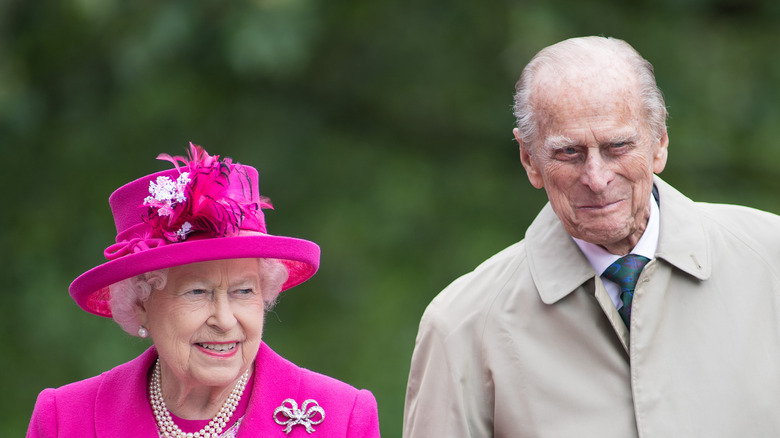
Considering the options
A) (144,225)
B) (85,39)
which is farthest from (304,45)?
(144,225)

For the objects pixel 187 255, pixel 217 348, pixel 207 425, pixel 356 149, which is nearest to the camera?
pixel 187 255

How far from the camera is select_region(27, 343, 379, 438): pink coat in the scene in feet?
13.0

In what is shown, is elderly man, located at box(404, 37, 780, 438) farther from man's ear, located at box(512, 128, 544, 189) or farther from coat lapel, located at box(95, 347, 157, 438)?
coat lapel, located at box(95, 347, 157, 438)

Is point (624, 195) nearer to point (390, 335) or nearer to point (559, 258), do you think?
point (559, 258)

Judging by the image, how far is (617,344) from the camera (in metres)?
3.86

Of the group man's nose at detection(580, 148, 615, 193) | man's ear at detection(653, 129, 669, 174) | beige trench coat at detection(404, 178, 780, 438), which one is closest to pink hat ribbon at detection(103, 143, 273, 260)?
beige trench coat at detection(404, 178, 780, 438)

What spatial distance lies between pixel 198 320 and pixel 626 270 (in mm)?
1246

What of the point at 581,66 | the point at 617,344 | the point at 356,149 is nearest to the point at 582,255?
the point at 617,344

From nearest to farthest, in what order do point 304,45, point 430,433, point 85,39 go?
point 430,433
point 304,45
point 85,39

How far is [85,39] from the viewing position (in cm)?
795

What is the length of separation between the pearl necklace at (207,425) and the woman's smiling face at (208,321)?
0.48 feet

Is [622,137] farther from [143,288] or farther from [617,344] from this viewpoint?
[143,288]

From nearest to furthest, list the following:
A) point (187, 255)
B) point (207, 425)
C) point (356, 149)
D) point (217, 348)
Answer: point (187, 255), point (217, 348), point (207, 425), point (356, 149)

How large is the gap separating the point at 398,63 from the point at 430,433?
4.63 metres
